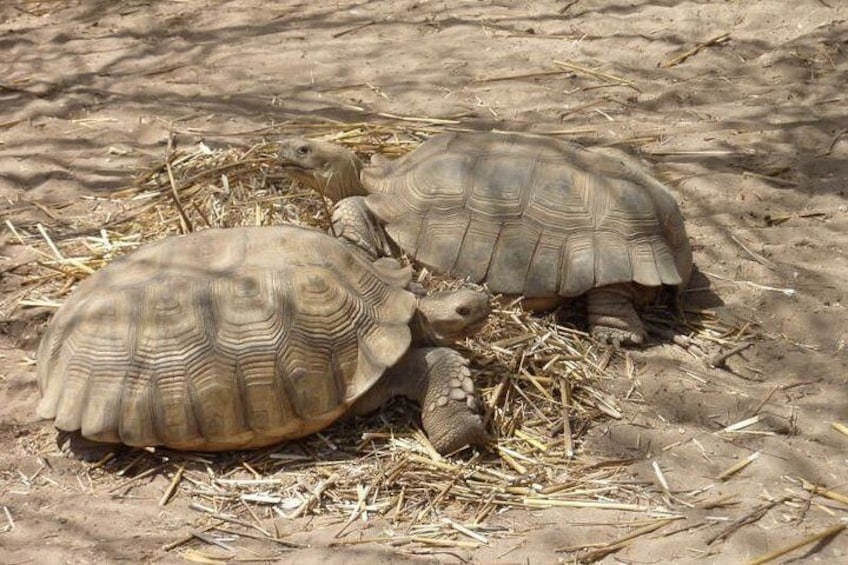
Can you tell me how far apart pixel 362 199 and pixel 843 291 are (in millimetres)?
2435

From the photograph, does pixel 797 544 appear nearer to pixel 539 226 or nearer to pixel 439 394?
pixel 439 394

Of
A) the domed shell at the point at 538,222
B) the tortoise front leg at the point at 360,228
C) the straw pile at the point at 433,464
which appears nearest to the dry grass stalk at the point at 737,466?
the straw pile at the point at 433,464

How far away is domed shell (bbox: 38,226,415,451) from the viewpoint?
4.02m

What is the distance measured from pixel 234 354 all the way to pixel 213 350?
80 millimetres

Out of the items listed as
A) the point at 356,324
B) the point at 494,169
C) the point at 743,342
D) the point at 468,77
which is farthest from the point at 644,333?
the point at 468,77

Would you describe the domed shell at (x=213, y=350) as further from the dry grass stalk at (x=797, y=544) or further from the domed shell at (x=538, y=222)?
the dry grass stalk at (x=797, y=544)

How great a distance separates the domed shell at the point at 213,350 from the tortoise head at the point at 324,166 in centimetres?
143

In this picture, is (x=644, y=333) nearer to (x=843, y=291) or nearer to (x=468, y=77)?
(x=843, y=291)

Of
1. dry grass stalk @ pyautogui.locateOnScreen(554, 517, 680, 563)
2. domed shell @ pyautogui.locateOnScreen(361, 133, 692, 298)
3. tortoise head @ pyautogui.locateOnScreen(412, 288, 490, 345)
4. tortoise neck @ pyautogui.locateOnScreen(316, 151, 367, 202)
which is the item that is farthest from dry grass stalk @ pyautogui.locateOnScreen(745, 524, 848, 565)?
tortoise neck @ pyautogui.locateOnScreen(316, 151, 367, 202)

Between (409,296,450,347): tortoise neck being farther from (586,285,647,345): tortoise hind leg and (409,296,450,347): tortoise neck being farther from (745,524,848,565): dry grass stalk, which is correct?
(745,524,848,565): dry grass stalk

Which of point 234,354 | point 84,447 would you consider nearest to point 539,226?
point 234,354

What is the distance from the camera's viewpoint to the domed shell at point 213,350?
402 cm

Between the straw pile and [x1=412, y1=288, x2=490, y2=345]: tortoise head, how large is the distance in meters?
0.25

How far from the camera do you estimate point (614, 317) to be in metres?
5.04
